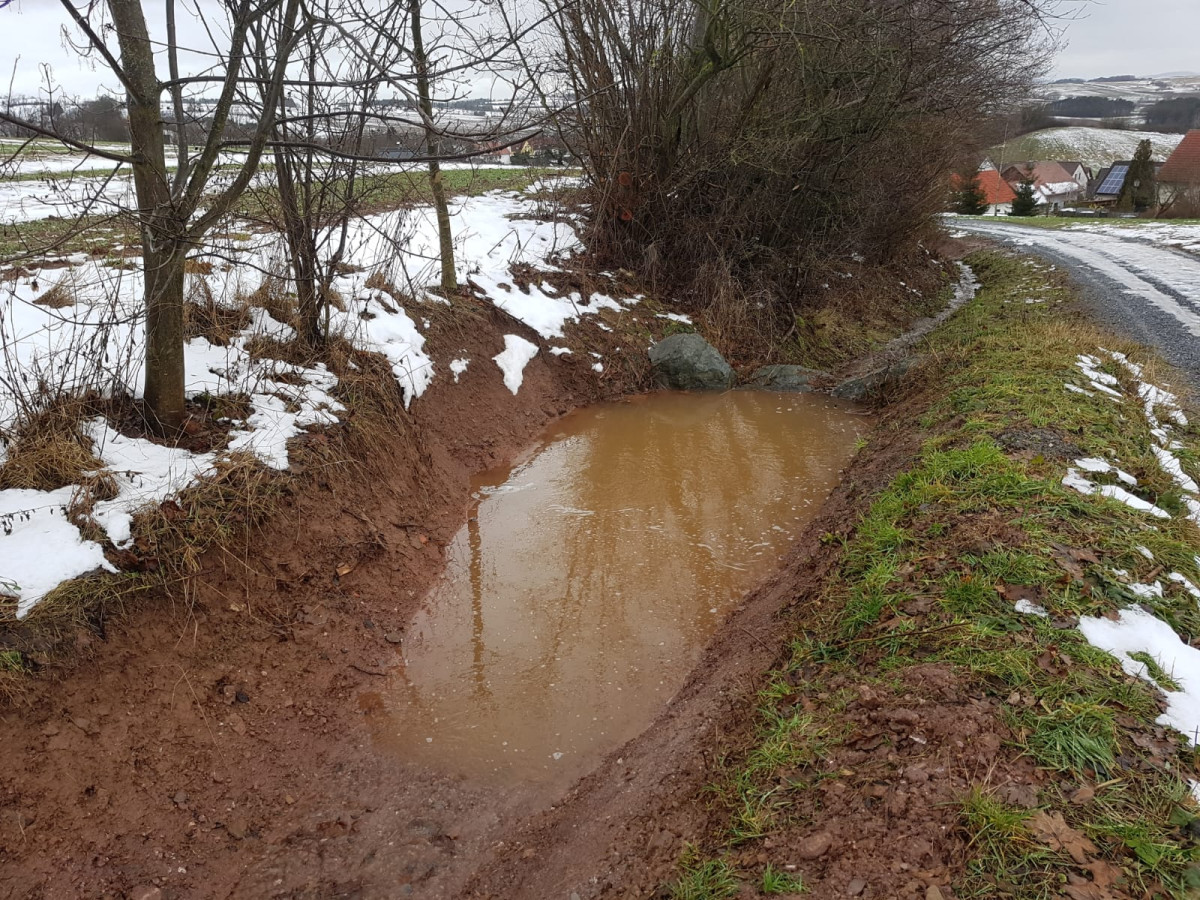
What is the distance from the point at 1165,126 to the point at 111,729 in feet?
450

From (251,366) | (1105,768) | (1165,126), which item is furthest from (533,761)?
(1165,126)

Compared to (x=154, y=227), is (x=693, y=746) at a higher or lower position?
lower

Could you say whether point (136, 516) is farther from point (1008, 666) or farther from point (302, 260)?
point (1008, 666)

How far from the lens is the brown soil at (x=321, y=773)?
276 centimetres

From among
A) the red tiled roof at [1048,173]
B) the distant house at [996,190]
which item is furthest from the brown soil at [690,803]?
the red tiled roof at [1048,173]

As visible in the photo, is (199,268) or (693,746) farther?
(199,268)

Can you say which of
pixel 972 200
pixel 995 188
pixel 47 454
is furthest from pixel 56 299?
pixel 995 188

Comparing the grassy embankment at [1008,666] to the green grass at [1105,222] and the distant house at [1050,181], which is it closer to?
the green grass at [1105,222]

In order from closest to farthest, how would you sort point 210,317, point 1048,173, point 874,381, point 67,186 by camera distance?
point 67,186, point 210,317, point 874,381, point 1048,173

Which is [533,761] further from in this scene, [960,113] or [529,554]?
[960,113]

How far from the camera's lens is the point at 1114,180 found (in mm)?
61188

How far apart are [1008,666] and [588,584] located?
284cm

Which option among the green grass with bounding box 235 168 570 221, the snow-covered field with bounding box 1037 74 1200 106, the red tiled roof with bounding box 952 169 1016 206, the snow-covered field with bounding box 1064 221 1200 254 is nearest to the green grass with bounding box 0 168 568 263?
the green grass with bounding box 235 168 570 221

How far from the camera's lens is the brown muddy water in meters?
3.90
